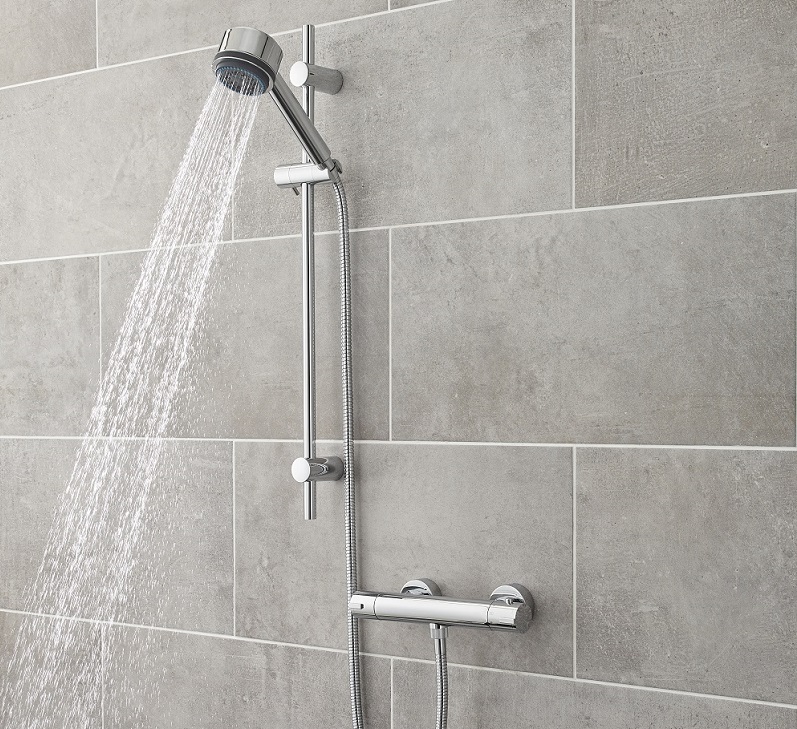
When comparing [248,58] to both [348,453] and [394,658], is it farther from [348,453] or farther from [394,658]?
[394,658]

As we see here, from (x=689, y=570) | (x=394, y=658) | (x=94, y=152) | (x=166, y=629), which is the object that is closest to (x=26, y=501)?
(x=166, y=629)

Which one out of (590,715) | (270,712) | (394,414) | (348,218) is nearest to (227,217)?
(348,218)

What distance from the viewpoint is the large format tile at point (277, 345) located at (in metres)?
1.40

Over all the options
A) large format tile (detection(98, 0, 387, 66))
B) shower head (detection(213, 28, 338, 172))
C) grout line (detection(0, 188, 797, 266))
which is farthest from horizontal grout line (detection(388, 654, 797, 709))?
large format tile (detection(98, 0, 387, 66))

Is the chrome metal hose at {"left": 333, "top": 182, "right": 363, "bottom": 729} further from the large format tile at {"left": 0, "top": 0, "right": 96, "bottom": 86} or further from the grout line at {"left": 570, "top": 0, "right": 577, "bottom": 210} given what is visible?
the large format tile at {"left": 0, "top": 0, "right": 96, "bottom": 86}

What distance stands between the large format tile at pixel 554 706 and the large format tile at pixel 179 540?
0.33 m

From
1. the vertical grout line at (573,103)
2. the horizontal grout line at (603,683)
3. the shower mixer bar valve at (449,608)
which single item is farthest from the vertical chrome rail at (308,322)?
the vertical grout line at (573,103)

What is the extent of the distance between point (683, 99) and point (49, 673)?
137 centimetres

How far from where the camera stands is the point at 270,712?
1454mm

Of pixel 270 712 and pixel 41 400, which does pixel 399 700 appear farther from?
pixel 41 400

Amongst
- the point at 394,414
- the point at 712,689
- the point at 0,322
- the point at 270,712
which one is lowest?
the point at 270,712

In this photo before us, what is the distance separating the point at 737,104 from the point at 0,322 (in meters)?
1.27

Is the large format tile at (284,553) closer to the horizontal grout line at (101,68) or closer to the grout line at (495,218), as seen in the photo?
the grout line at (495,218)

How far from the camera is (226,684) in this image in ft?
4.88
